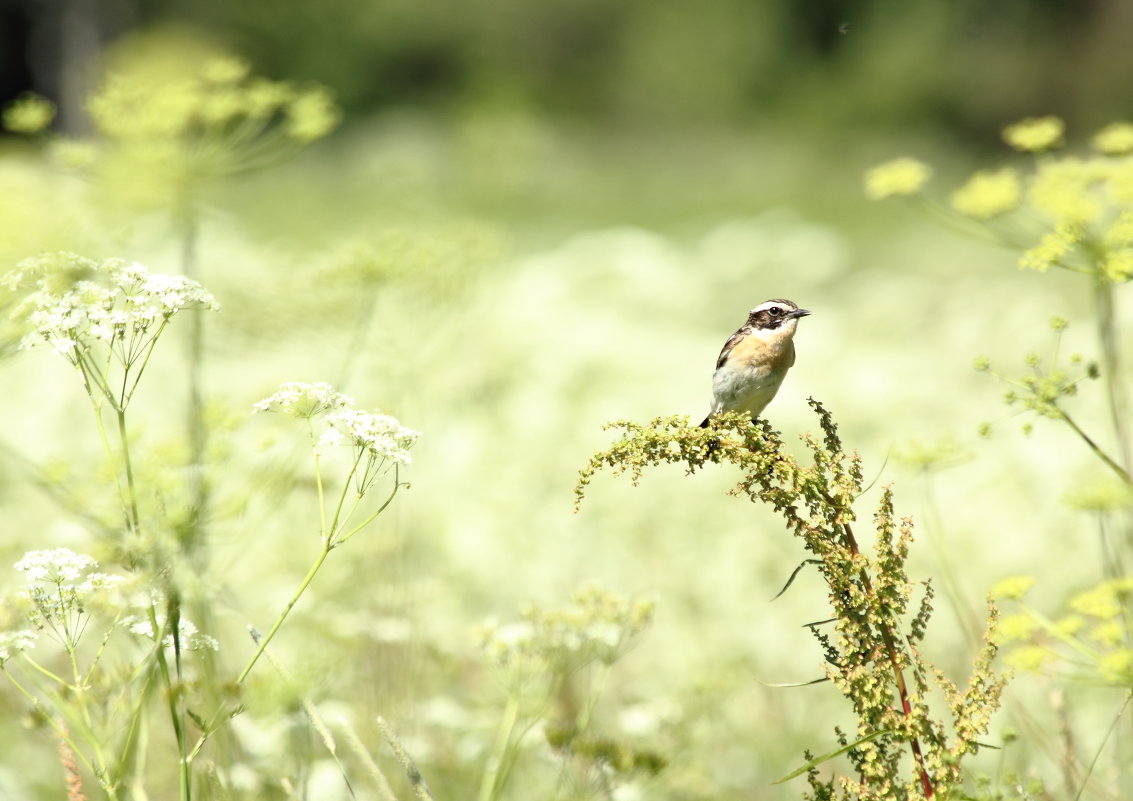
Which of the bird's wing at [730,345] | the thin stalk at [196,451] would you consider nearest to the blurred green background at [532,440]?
the thin stalk at [196,451]

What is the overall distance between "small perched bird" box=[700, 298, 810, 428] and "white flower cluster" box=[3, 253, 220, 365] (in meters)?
2.15

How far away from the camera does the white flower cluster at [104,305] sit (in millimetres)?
2604

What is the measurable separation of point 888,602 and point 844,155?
26803 millimetres

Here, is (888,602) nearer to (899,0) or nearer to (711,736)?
(711,736)

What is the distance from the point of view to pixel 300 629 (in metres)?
4.80

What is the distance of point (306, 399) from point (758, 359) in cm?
205

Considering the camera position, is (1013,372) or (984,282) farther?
(984,282)

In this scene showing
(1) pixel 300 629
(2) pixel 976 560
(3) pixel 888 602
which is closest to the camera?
(3) pixel 888 602

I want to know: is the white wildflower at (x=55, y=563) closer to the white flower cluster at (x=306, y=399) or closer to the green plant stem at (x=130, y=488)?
the green plant stem at (x=130, y=488)

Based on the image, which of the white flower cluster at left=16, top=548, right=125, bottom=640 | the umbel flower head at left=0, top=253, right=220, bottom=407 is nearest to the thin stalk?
the white flower cluster at left=16, top=548, right=125, bottom=640

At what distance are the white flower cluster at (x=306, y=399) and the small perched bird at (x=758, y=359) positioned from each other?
6.29 ft

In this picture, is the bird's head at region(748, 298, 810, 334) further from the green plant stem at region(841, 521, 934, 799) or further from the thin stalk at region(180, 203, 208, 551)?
the green plant stem at region(841, 521, 934, 799)

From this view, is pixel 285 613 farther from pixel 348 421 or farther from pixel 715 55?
pixel 715 55

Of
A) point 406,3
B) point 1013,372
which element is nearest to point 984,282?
point 1013,372
